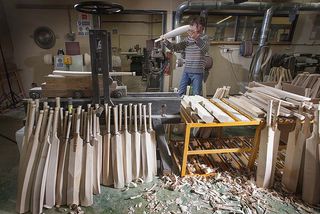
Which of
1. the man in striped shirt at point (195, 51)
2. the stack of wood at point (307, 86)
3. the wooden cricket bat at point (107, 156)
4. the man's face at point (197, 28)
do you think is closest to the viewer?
the wooden cricket bat at point (107, 156)

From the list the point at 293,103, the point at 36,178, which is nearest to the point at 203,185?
the point at 293,103

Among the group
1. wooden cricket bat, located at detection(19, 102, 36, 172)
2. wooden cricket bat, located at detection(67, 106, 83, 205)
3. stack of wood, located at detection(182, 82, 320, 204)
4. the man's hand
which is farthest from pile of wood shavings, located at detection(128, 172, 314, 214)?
the man's hand

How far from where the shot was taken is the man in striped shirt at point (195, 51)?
9.98ft

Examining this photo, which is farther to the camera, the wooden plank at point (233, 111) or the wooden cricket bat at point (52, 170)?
the wooden plank at point (233, 111)

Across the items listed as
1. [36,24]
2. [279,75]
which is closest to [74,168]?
[279,75]

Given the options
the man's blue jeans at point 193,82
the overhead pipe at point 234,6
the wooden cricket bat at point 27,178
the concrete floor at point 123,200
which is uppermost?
the overhead pipe at point 234,6

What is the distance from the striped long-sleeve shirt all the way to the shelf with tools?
0.94 m

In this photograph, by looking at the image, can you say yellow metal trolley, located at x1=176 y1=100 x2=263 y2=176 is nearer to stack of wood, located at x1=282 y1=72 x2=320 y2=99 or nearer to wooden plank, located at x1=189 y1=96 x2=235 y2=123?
wooden plank, located at x1=189 y1=96 x2=235 y2=123

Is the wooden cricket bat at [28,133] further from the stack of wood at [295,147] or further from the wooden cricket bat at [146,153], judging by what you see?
the stack of wood at [295,147]

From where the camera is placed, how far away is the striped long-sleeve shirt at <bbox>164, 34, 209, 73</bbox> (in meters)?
3.08

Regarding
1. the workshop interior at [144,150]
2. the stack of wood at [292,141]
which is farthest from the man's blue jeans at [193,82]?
the stack of wood at [292,141]

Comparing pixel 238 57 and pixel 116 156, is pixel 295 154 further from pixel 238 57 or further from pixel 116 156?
pixel 238 57

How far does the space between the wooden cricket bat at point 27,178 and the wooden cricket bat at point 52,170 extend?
116 millimetres

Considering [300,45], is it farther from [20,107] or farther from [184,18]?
[20,107]
